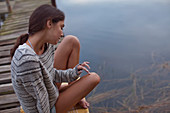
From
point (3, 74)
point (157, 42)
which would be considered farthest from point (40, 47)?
point (157, 42)

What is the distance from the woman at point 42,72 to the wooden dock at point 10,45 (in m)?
0.27

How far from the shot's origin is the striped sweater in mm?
1157

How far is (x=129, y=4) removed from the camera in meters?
6.39

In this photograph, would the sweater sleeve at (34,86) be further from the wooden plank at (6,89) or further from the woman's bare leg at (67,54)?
the wooden plank at (6,89)

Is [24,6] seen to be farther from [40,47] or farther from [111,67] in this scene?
[40,47]

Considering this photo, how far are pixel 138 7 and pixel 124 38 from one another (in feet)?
6.59

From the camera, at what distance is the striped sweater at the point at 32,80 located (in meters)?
1.16

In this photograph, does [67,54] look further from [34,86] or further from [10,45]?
[10,45]

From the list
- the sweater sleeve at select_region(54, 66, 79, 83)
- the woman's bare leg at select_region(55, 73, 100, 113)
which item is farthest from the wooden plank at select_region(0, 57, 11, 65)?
the woman's bare leg at select_region(55, 73, 100, 113)

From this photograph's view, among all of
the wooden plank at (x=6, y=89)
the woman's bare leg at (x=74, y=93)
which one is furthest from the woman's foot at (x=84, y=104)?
the wooden plank at (x=6, y=89)

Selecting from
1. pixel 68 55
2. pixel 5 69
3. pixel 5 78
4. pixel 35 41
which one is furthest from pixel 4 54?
pixel 35 41

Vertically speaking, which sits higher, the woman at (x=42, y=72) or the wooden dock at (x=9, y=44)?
the woman at (x=42, y=72)

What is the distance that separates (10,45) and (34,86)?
8.04 feet

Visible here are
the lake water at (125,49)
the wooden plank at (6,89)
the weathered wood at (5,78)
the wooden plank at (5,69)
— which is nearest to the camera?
the wooden plank at (6,89)
